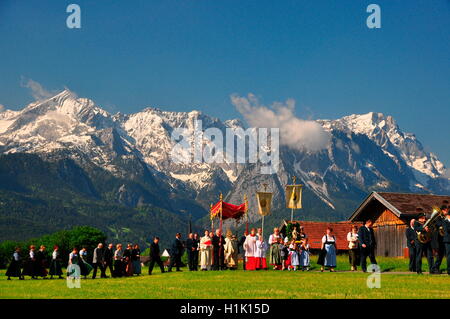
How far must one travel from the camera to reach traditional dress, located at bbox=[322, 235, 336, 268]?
119ft

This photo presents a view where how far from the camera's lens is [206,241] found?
38.4m

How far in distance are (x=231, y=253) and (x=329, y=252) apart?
6.30 m

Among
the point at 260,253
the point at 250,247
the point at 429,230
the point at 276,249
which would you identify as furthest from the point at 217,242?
the point at 429,230

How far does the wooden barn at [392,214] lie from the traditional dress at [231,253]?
19056 millimetres

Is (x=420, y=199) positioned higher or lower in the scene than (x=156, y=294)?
higher

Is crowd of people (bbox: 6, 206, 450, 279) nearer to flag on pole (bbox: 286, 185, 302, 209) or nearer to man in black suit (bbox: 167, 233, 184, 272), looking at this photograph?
man in black suit (bbox: 167, 233, 184, 272)

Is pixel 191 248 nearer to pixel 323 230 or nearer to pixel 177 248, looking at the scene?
pixel 177 248

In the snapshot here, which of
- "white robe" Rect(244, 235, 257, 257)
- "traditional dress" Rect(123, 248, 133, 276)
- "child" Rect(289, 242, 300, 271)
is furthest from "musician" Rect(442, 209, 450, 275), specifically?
"traditional dress" Rect(123, 248, 133, 276)

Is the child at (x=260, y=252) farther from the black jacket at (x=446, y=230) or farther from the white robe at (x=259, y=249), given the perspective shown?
the black jacket at (x=446, y=230)

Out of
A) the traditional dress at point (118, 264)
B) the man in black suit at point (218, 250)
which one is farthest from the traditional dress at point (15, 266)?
the man in black suit at point (218, 250)

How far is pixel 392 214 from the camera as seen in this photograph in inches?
2233

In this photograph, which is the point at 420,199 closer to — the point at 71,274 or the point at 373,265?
the point at 373,265
